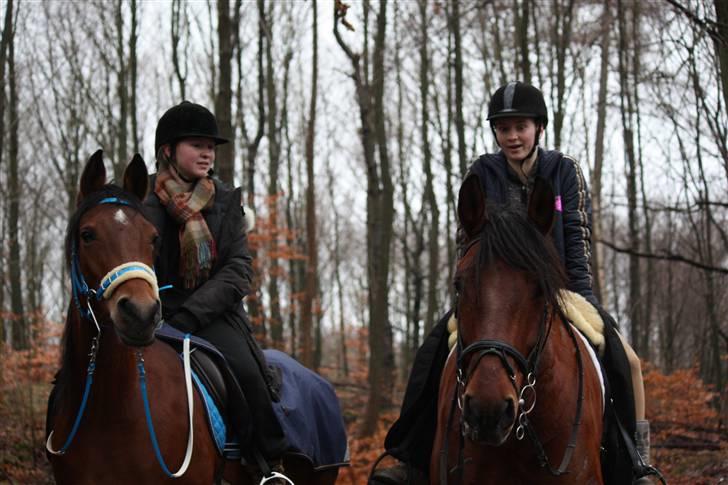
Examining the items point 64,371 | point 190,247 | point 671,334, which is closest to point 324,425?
point 190,247

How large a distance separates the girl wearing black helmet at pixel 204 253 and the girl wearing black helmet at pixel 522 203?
3.00 ft

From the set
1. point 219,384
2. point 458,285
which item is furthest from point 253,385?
point 458,285

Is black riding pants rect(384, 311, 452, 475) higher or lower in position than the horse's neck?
lower

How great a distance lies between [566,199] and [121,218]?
9.16ft

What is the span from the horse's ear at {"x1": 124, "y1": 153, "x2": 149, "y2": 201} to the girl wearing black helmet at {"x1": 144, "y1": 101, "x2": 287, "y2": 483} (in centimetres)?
55

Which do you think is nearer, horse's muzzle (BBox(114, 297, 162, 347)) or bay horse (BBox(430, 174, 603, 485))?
bay horse (BBox(430, 174, 603, 485))

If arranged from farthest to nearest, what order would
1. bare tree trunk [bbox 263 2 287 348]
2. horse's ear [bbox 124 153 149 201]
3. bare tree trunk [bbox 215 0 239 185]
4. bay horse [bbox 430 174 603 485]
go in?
Result: bare tree trunk [bbox 263 2 287 348]
bare tree trunk [bbox 215 0 239 185]
horse's ear [bbox 124 153 149 201]
bay horse [bbox 430 174 603 485]

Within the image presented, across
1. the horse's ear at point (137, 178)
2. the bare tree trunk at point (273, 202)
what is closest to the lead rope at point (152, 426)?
the horse's ear at point (137, 178)

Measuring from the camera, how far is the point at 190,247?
5.50 m

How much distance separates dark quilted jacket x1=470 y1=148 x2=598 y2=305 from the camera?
206 inches

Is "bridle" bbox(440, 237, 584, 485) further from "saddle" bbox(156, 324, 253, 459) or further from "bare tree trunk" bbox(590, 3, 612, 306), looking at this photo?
"bare tree trunk" bbox(590, 3, 612, 306)

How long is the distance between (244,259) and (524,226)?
7.92 ft

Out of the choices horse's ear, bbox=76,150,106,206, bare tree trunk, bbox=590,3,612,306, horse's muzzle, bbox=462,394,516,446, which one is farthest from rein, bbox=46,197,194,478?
bare tree trunk, bbox=590,3,612,306

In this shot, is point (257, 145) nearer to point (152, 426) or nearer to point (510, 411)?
point (152, 426)
